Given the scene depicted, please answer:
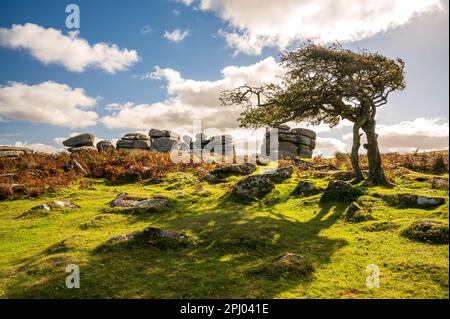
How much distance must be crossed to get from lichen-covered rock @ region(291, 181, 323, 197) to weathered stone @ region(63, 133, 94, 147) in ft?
130

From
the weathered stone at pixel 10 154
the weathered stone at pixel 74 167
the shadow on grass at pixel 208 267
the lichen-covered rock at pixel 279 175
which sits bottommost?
the shadow on grass at pixel 208 267

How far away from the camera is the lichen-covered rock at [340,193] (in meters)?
18.5

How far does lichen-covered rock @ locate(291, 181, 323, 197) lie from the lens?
20844 mm

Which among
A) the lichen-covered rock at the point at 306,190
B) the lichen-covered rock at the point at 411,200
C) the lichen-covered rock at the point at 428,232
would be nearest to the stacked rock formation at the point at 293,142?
the lichen-covered rock at the point at 306,190

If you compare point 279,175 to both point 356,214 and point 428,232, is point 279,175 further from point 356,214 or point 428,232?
point 428,232

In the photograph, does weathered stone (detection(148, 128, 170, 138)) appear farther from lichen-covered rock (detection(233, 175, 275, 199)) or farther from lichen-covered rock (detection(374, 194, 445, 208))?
lichen-covered rock (detection(374, 194, 445, 208))

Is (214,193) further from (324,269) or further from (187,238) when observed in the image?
(324,269)

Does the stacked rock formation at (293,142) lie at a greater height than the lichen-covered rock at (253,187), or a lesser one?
greater

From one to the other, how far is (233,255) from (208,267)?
1269 millimetres

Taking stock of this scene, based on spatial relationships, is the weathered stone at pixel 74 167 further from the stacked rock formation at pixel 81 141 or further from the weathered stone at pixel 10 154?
the stacked rock formation at pixel 81 141

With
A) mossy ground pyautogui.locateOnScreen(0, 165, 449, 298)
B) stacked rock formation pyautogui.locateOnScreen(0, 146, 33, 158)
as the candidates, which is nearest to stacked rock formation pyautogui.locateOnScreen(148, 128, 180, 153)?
stacked rock formation pyautogui.locateOnScreen(0, 146, 33, 158)

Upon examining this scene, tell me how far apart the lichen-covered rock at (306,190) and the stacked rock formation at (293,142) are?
32.8 metres

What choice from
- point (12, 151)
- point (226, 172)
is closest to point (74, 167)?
point (12, 151)
